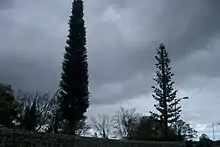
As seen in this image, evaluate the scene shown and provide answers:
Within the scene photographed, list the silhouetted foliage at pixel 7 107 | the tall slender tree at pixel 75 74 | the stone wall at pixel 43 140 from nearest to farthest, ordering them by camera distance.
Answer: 1. the stone wall at pixel 43 140
2. the silhouetted foliage at pixel 7 107
3. the tall slender tree at pixel 75 74

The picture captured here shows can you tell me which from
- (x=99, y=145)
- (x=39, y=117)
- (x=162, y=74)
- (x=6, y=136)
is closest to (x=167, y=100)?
(x=162, y=74)

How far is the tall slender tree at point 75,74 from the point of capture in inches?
1435

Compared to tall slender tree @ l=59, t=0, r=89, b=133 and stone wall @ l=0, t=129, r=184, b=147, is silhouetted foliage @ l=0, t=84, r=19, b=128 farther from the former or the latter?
stone wall @ l=0, t=129, r=184, b=147

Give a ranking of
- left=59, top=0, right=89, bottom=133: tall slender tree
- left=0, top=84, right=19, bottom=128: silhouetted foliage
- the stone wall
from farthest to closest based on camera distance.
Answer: left=59, top=0, right=89, bottom=133: tall slender tree
left=0, top=84, right=19, bottom=128: silhouetted foliage
the stone wall

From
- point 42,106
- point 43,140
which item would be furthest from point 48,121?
point 43,140

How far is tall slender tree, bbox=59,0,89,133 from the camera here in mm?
36438

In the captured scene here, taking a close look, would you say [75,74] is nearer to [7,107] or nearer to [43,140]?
[7,107]

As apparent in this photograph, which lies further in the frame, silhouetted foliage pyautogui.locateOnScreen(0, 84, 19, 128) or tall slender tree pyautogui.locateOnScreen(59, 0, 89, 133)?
tall slender tree pyautogui.locateOnScreen(59, 0, 89, 133)

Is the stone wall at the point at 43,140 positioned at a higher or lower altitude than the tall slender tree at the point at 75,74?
lower

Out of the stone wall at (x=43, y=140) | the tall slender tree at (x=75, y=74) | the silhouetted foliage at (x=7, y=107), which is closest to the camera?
the stone wall at (x=43, y=140)

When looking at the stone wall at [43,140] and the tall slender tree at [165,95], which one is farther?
the tall slender tree at [165,95]

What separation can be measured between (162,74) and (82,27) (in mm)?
19444

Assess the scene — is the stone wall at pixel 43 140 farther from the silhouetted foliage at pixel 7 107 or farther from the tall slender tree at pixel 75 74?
the silhouetted foliage at pixel 7 107

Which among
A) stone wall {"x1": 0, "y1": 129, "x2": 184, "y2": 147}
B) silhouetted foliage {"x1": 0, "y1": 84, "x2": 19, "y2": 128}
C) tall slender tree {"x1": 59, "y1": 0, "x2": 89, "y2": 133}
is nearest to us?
stone wall {"x1": 0, "y1": 129, "x2": 184, "y2": 147}
